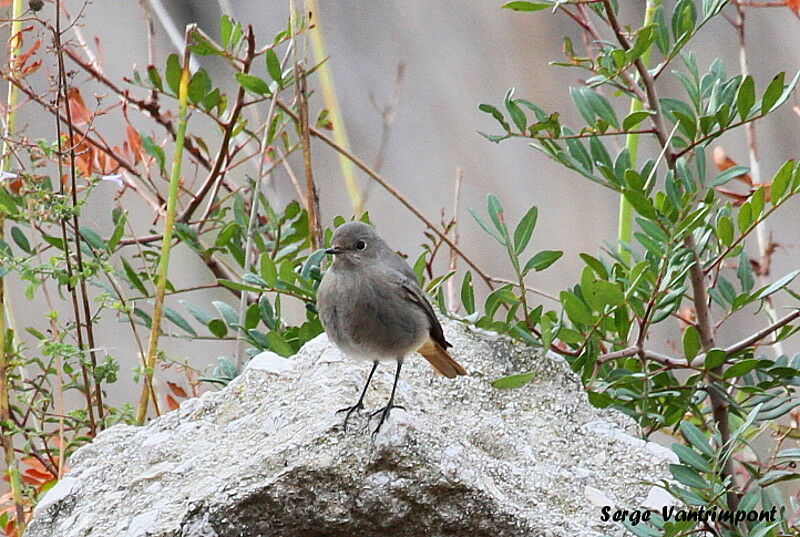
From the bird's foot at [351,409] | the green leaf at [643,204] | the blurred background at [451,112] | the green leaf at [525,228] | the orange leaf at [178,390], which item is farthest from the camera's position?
the blurred background at [451,112]

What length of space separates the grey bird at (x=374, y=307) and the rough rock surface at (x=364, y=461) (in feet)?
0.22

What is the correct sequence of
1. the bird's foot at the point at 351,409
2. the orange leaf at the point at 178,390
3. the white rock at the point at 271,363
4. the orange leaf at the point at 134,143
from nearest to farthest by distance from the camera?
1. the bird's foot at the point at 351,409
2. the white rock at the point at 271,363
3. the orange leaf at the point at 178,390
4. the orange leaf at the point at 134,143

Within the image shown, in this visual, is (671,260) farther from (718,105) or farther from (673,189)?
(718,105)

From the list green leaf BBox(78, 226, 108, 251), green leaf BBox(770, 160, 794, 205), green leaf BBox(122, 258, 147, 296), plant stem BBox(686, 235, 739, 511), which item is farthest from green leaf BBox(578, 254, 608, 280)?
green leaf BBox(78, 226, 108, 251)

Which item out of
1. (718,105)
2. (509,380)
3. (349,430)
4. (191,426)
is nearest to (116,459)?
(191,426)

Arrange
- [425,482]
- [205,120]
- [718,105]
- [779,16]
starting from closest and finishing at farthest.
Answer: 1. [425,482]
2. [718,105]
3. [779,16]
4. [205,120]

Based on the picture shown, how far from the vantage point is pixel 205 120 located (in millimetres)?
5809

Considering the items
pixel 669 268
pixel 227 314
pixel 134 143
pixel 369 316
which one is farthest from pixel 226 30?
pixel 669 268

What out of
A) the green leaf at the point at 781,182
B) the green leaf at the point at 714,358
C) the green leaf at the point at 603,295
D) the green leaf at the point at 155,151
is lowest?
the green leaf at the point at 714,358

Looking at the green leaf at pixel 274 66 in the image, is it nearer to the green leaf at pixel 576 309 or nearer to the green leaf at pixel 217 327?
the green leaf at pixel 217 327

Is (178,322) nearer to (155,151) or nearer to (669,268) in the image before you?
(155,151)

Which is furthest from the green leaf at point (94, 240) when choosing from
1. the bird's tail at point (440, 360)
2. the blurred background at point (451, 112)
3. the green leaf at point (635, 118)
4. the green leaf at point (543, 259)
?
the blurred background at point (451, 112)

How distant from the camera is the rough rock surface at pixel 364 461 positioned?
81.0 inches

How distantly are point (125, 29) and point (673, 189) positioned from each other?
13.0ft
